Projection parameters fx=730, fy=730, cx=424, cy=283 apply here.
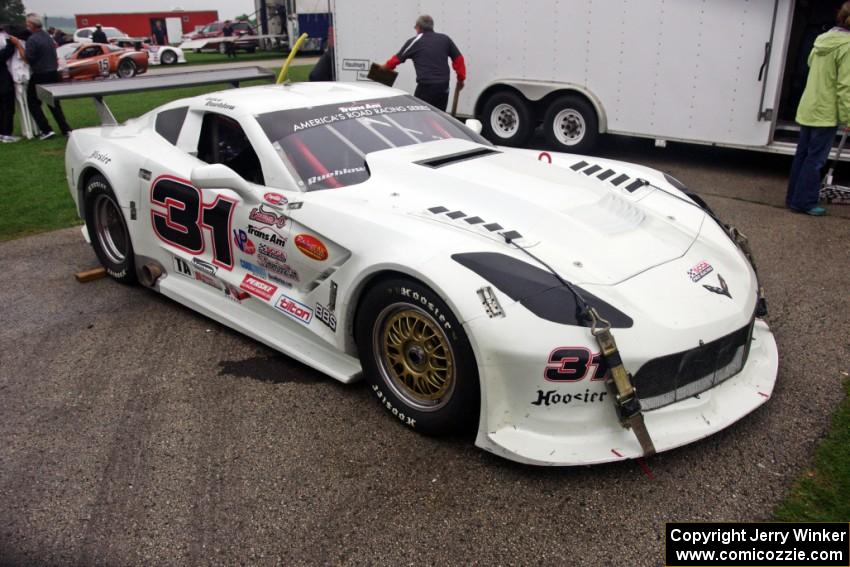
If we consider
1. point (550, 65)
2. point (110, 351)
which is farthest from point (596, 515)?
point (550, 65)

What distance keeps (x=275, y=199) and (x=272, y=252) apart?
0.28 m

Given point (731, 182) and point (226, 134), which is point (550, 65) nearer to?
point (731, 182)

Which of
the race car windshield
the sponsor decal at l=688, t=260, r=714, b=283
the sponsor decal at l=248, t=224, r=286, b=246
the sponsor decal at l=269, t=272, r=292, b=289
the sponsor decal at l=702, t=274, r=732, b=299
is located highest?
the race car windshield

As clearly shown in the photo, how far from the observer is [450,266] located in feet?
10.2

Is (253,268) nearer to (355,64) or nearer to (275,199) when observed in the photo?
(275,199)

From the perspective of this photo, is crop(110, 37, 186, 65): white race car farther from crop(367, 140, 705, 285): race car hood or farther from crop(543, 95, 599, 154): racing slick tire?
crop(367, 140, 705, 285): race car hood

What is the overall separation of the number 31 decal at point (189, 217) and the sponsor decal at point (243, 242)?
8 centimetres

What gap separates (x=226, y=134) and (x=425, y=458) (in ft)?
8.18

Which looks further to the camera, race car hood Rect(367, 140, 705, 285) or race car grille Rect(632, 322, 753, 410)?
race car hood Rect(367, 140, 705, 285)

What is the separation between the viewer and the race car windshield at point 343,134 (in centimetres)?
403

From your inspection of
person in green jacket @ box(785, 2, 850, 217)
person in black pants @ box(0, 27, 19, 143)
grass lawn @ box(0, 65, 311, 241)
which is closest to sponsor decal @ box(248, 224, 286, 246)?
grass lawn @ box(0, 65, 311, 241)

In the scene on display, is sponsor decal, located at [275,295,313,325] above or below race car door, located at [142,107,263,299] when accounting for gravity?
below

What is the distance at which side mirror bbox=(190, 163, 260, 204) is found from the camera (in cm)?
385

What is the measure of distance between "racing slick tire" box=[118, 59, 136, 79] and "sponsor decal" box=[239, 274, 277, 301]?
69.3ft
